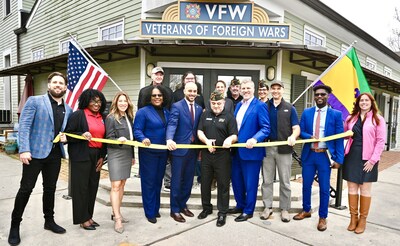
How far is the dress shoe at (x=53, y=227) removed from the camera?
3492 mm

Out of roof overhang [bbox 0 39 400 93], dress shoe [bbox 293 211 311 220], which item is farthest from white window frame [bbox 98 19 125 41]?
dress shoe [bbox 293 211 311 220]

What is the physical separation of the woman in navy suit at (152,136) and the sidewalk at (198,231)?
1.45ft

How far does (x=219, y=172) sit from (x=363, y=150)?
1893 mm

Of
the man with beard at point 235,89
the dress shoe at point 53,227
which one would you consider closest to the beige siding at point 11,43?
the dress shoe at point 53,227

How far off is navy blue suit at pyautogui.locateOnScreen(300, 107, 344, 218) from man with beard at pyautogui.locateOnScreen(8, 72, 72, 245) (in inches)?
126

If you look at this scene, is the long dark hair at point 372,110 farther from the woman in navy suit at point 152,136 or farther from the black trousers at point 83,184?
the black trousers at point 83,184

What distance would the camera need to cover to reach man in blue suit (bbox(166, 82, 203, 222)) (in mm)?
3796

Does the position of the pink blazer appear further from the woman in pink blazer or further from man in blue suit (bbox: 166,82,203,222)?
man in blue suit (bbox: 166,82,203,222)

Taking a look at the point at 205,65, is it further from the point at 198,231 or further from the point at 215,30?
the point at 198,231

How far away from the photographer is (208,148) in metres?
3.73

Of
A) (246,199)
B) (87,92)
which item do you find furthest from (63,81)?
(246,199)

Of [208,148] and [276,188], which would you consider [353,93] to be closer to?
[276,188]

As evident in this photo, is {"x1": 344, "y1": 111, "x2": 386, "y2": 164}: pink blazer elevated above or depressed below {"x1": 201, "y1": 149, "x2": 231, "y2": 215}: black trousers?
above

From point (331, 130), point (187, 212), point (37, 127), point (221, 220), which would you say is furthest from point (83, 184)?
point (331, 130)
